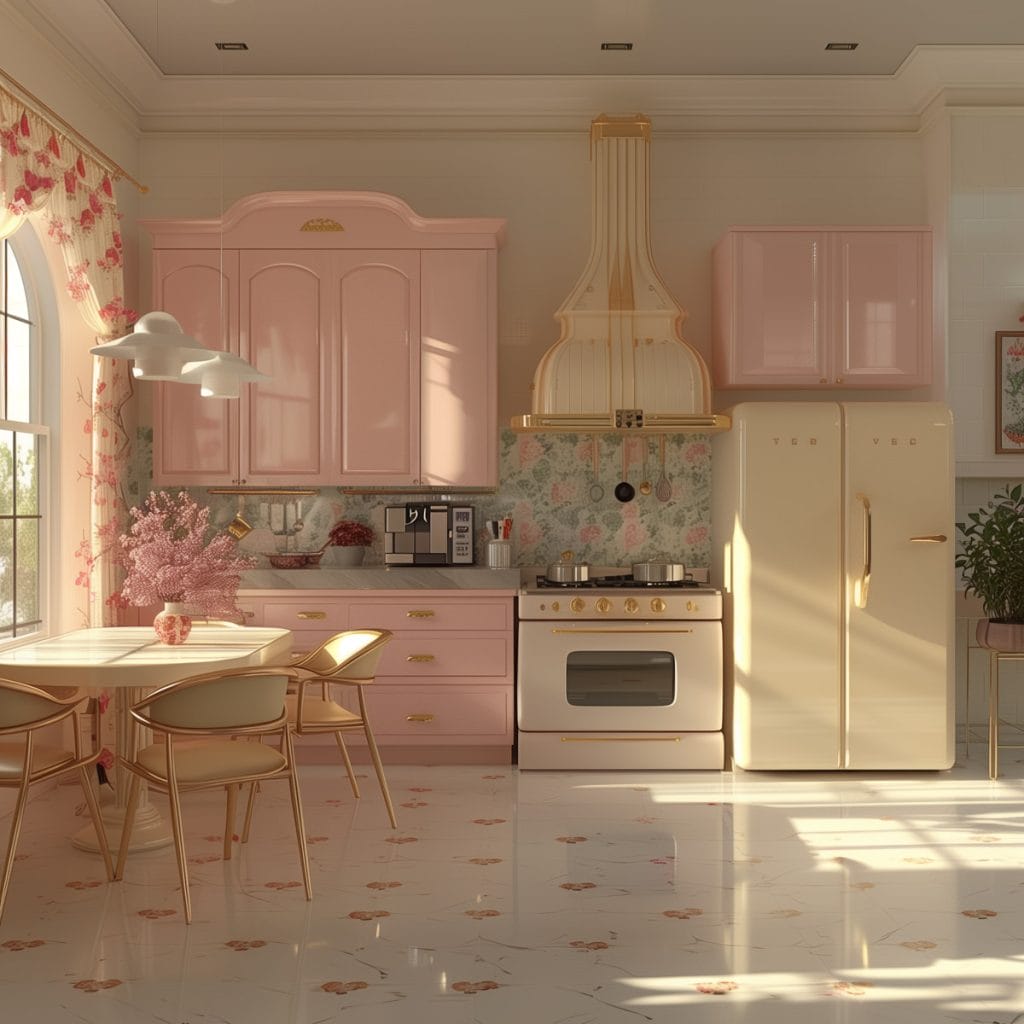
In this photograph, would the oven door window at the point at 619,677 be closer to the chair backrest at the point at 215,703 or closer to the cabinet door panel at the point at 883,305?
the cabinet door panel at the point at 883,305

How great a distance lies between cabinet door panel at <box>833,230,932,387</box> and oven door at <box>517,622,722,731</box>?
4.80 ft

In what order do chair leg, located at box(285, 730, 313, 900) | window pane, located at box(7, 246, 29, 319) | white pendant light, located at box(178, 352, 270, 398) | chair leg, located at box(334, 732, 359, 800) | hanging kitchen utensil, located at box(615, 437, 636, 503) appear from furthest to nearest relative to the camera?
hanging kitchen utensil, located at box(615, 437, 636, 503)
window pane, located at box(7, 246, 29, 319)
chair leg, located at box(334, 732, 359, 800)
white pendant light, located at box(178, 352, 270, 398)
chair leg, located at box(285, 730, 313, 900)

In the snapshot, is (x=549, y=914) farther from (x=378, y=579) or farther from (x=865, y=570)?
(x=865, y=570)

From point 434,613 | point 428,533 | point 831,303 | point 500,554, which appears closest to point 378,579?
point 434,613

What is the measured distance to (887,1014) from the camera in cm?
266

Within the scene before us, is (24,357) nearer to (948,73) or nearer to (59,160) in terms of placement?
(59,160)

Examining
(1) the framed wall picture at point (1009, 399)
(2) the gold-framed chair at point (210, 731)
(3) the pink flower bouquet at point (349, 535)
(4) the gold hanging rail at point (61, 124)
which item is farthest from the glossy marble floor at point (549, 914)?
(4) the gold hanging rail at point (61, 124)

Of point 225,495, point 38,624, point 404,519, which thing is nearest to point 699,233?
point 404,519

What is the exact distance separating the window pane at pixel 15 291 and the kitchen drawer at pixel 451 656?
7.08ft

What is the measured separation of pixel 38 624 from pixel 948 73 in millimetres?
4864

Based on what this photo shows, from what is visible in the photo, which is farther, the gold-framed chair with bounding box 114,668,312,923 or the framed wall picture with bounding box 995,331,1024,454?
the framed wall picture with bounding box 995,331,1024,454

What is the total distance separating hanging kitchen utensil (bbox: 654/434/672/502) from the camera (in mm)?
5758

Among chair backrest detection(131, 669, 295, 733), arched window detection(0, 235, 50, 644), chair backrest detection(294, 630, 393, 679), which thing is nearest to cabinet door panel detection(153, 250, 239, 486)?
arched window detection(0, 235, 50, 644)

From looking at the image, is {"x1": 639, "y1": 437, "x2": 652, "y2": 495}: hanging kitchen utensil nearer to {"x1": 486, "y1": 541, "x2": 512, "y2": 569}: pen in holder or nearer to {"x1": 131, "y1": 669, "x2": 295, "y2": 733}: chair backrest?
{"x1": 486, "y1": 541, "x2": 512, "y2": 569}: pen in holder
